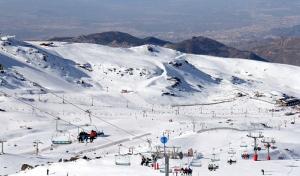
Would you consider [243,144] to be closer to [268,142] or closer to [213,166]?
[268,142]

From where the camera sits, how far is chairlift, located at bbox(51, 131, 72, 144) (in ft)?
268

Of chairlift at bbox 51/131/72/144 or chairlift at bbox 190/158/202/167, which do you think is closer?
chairlift at bbox 190/158/202/167

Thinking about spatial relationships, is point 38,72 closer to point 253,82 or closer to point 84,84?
point 84,84

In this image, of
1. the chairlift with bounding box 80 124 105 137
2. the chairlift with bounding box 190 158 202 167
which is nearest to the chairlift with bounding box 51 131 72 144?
the chairlift with bounding box 80 124 105 137

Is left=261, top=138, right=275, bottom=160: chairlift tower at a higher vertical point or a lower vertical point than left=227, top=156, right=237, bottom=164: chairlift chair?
higher

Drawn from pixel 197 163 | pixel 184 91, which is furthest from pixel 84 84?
pixel 197 163

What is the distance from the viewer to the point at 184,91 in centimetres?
14275

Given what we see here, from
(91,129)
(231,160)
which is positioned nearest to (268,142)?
(231,160)

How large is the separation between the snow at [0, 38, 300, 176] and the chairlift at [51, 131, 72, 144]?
70 centimetres

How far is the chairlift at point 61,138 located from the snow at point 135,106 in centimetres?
70

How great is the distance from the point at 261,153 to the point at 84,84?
255 ft

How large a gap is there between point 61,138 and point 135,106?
1685 inches

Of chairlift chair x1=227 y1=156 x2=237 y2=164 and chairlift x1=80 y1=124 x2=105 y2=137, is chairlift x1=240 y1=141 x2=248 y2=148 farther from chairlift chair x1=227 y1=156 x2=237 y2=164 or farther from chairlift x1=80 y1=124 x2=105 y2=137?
chairlift x1=80 y1=124 x2=105 y2=137

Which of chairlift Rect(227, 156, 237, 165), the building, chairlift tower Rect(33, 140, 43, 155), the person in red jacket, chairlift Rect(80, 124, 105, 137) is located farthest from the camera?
the building
